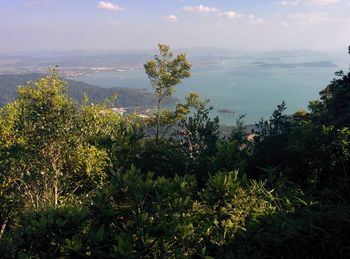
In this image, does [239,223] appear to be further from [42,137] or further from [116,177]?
[42,137]

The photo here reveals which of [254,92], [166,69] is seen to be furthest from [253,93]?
[166,69]

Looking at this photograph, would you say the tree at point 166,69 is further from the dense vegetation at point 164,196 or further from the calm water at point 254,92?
the calm water at point 254,92

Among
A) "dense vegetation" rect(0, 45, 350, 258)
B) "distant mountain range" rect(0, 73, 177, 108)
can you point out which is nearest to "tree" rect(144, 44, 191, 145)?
"dense vegetation" rect(0, 45, 350, 258)

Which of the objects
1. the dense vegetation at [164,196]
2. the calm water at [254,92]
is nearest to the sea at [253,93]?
the calm water at [254,92]

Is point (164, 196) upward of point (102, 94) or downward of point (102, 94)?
upward

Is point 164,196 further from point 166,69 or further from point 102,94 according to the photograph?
point 102,94

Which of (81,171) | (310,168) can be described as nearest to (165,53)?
(81,171)
